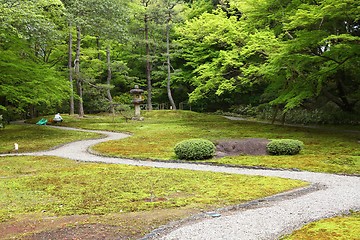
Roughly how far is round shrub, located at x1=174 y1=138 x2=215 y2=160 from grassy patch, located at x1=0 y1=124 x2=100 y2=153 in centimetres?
809

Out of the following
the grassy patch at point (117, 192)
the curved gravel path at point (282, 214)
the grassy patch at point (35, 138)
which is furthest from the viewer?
the grassy patch at point (35, 138)

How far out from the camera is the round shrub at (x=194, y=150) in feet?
45.1

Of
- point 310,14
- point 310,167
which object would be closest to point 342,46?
point 310,14

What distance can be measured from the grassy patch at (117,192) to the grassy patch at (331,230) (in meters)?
2.04

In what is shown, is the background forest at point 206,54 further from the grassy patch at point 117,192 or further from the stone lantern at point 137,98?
the grassy patch at point 117,192

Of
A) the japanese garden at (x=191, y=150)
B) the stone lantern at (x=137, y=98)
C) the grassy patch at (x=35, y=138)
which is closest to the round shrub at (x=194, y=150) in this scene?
the japanese garden at (x=191, y=150)

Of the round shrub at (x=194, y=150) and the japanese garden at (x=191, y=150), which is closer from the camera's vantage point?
the japanese garden at (x=191, y=150)

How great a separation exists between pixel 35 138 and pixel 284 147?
15.5 meters

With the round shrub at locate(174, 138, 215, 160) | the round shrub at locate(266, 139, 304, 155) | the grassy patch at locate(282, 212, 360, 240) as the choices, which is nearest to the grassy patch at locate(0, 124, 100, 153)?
the round shrub at locate(174, 138, 215, 160)

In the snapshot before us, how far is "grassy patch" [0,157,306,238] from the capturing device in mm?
6988

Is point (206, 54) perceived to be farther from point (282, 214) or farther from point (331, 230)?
point (331, 230)

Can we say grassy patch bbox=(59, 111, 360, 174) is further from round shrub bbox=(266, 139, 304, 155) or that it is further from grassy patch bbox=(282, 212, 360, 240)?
grassy patch bbox=(282, 212, 360, 240)

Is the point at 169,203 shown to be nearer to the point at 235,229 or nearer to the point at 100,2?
the point at 235,229

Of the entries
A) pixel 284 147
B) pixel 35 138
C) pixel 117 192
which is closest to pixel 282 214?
pixel 117 192
